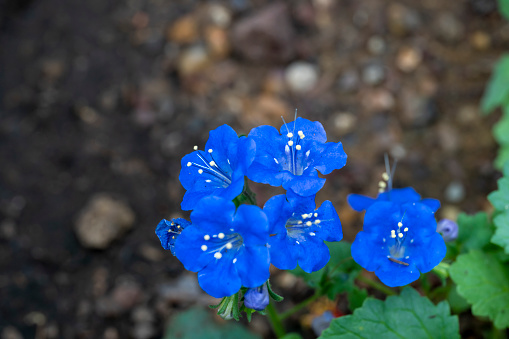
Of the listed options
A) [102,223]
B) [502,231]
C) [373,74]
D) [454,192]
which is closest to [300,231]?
[502,231]

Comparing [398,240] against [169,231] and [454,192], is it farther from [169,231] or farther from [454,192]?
[454,192]

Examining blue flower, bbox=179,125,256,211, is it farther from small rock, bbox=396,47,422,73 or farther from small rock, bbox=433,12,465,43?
small rock, bbox=433,12,465,43

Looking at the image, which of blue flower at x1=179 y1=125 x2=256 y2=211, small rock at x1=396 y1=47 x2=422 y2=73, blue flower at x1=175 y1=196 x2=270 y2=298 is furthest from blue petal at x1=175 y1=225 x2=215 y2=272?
small rock at x1=396 y1=47 x2=422 y2=73

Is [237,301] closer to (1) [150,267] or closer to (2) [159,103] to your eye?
(1) [150,267]

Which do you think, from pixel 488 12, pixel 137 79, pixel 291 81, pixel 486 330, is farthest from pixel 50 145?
pixel 488 12

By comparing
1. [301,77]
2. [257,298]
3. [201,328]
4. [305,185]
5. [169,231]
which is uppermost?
[301,77]

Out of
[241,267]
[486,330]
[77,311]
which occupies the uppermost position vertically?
[241,267]

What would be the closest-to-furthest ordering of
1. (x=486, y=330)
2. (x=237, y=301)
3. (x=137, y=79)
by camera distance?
(x=237, y=301) → (x=486, y=330) → (x=137, y=79)
